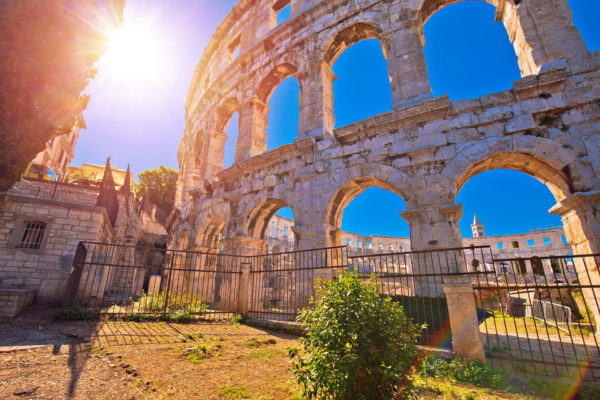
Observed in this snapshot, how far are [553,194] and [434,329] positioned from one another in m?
4.82

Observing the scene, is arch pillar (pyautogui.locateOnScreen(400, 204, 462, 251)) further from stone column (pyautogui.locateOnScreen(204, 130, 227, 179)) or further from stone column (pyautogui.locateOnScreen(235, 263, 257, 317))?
stone column (pyautogui.locateOnScreen(204, 130, 227, 179))

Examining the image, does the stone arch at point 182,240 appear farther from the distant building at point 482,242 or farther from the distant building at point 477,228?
the distant building at point 477,228

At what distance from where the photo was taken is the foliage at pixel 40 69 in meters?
8.38

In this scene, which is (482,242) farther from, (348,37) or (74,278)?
(74,278)

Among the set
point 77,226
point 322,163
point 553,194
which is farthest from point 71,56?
point 553,194

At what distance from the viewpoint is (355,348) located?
260cm

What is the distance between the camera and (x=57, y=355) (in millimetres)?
A: 3826

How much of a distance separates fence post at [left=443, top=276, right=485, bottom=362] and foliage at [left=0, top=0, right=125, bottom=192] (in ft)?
40.0

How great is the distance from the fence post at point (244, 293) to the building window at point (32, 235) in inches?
280

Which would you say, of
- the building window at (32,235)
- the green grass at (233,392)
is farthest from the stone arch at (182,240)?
the green grass at (233,392)

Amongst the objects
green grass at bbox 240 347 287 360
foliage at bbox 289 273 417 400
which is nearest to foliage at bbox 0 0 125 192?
green grass at bbox 240 347 287 360

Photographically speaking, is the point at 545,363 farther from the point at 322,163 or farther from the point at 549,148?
the point at 322,163

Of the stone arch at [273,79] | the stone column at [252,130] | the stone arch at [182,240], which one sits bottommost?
the stone arch at [182,240]

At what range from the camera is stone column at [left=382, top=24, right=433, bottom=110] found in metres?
7.57
